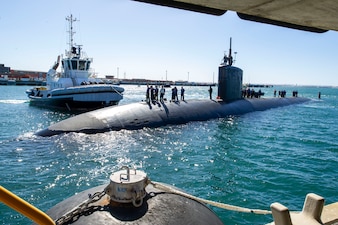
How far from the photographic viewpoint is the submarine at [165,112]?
14284 millimetres

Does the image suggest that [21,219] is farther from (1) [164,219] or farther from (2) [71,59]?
(2) [71,59]

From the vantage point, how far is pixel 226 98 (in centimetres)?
2406

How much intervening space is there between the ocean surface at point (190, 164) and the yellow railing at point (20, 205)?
602 centimetres

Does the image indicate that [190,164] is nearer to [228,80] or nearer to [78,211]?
[78,211]

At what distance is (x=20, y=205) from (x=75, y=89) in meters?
28.5

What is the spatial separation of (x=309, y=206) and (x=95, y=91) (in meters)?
27.1

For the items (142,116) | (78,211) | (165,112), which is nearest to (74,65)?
(165,112)

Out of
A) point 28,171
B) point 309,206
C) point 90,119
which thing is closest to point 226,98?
point 90,119

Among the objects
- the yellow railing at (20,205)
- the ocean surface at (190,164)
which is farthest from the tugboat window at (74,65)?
the yellow railing at (20,205)

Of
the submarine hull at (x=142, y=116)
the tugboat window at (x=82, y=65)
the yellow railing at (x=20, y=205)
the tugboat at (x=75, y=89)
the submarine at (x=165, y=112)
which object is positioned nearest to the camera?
the yellow railing at (x=20, y=205)

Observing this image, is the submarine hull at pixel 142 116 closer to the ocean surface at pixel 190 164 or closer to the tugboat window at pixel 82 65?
the ocean surface at pixel 190 164

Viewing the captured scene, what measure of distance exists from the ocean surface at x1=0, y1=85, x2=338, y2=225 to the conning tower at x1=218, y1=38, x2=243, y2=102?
6854mm

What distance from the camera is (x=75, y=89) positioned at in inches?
1125

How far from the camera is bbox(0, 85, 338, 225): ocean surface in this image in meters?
8.24
